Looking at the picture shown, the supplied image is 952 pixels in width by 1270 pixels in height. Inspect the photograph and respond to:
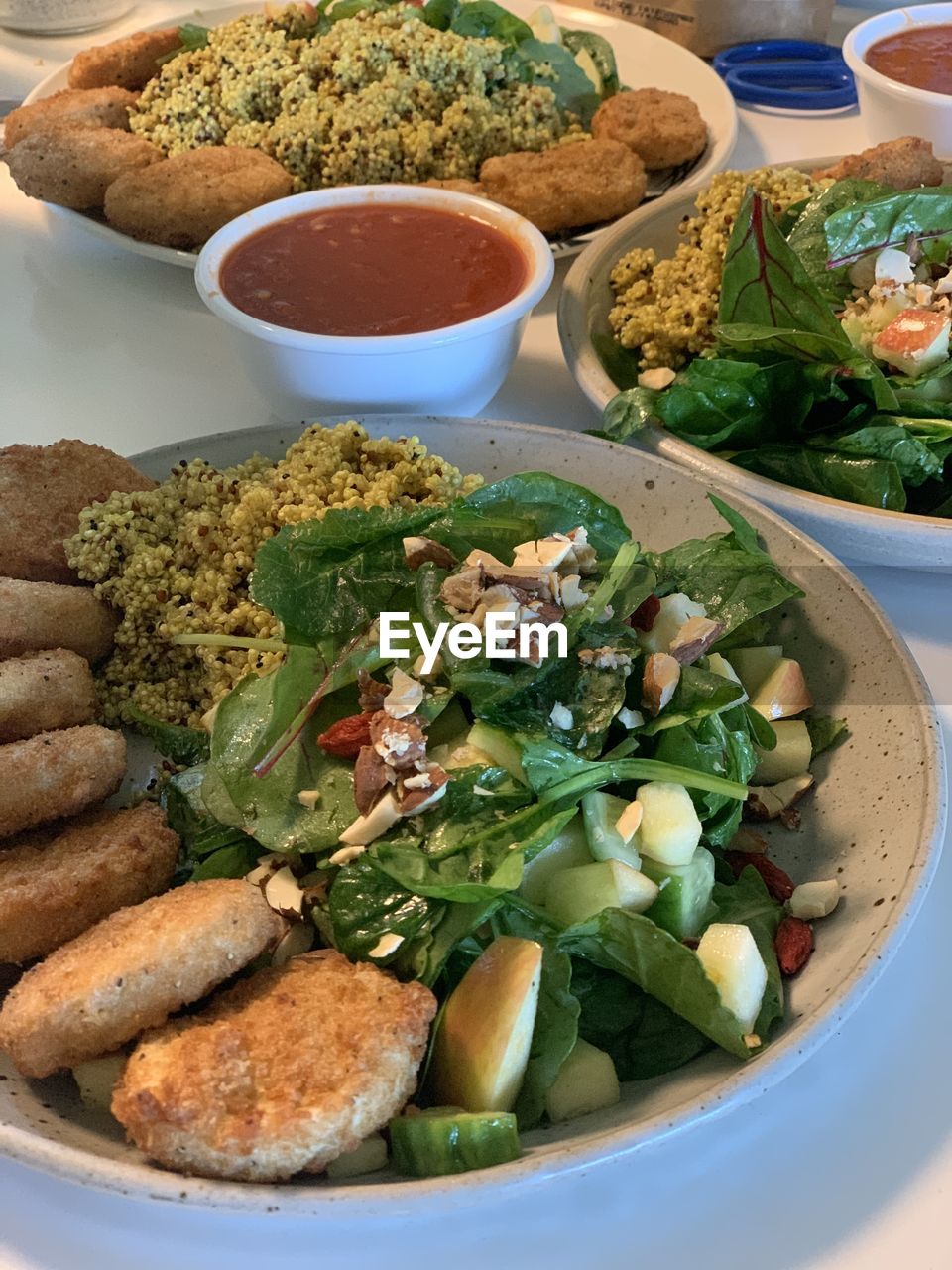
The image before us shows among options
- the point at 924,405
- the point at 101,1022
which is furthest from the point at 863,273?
the point at 101,1022

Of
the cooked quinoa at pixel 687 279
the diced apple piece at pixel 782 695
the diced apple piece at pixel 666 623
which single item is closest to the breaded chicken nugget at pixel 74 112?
the cooked quinoa at pixel 687 279

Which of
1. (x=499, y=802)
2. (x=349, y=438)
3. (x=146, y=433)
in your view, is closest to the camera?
(x=499, y=802)

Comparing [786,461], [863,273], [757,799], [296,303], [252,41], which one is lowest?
[757,799]

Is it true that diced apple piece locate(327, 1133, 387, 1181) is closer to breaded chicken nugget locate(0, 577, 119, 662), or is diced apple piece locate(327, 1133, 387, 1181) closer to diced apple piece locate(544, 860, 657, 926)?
diced apple piece locate(544, 860, 657, 926)

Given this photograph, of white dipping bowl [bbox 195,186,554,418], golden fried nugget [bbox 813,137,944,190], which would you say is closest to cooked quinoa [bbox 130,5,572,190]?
white dipping bowl [bbox 195,186,554,418]

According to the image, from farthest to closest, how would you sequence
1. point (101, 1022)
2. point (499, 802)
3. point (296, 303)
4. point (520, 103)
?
1. point (520, 103)
2. point (296, 303)
3. point (499, 802)
4. point (101, 1022)

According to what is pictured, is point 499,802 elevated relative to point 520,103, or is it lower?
lower

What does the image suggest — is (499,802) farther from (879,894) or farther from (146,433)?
(146,433)
